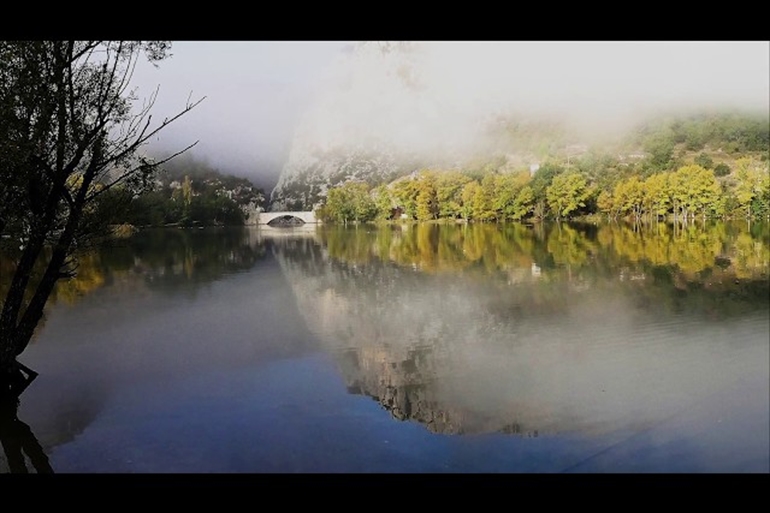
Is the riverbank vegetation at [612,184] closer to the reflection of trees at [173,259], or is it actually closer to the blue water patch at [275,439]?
the reflection of trees at [173,259]

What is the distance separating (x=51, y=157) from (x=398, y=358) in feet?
30.2

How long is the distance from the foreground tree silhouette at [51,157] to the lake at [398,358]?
1398 millimetres

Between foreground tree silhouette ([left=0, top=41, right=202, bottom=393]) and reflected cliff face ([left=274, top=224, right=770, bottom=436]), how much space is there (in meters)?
5.16

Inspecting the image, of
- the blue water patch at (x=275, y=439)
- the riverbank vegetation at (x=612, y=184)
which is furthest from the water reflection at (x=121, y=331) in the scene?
the riverbank vegetation at (x=612, y=184)

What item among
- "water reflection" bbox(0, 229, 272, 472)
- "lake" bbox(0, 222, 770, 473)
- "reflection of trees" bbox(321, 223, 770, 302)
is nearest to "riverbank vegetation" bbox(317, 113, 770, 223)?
"reflection of trees" bbox(321, 223, 770, 302)

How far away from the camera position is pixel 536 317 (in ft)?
58.7

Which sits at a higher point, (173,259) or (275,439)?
(173,259)

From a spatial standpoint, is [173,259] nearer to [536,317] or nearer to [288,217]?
[288,217]

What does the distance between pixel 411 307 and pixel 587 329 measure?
4.98 metres

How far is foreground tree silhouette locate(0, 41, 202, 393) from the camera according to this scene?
6.88 metres

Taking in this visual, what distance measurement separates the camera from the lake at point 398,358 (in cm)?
830

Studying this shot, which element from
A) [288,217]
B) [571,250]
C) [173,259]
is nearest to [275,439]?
[173,259]

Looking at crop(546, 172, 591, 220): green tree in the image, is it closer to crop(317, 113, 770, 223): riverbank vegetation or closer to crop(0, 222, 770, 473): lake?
crop(317, 113, 770, 223): riverbank vegetation
